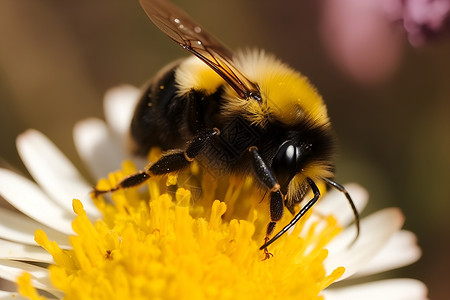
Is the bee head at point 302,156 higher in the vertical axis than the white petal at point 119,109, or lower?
lower

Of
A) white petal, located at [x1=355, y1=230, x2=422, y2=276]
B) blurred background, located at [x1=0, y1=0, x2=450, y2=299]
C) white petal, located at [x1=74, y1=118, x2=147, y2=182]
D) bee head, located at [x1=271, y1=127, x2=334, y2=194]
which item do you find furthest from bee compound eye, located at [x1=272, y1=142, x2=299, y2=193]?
blurred background, located at [x1=0, y1=0, x2=450, y2=299]

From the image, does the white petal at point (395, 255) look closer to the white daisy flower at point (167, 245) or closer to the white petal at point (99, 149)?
the white daisy flower at point (167, 245)

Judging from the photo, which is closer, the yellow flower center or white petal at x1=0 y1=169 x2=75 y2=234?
the yellow flower center

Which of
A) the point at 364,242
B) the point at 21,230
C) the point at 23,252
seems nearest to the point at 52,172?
the point at 21,230

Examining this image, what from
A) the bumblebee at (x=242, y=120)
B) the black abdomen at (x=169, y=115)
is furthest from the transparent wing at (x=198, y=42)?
the black abdomen at (x=169, y=115)

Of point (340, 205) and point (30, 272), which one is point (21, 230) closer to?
point (30, 272)

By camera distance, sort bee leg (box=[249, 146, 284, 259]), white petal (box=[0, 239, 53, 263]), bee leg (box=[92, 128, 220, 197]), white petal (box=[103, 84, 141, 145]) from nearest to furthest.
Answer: bee leg (box=[249, 146, 284, 259]), bee leg (box=[92, 128, 220, 197]), white petal (box=[0, 239, 53, 263]), white petal (box=[103, 84, 141, 145])

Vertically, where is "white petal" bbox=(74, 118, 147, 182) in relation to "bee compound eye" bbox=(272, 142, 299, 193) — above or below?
above

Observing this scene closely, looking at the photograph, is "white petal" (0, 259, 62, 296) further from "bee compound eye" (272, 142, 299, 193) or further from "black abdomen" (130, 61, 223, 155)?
"bee compound eye" (272, 142, 299, 193)
